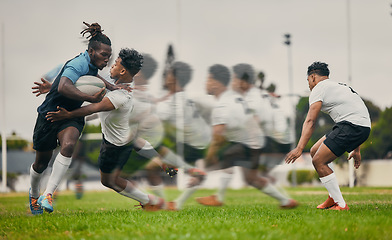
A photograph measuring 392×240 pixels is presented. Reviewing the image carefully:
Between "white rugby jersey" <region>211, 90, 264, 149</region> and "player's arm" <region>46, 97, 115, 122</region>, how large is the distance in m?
1.76

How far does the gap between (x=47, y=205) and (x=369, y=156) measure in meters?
25.5

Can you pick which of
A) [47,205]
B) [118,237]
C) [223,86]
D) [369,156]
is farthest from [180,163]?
[369,156]

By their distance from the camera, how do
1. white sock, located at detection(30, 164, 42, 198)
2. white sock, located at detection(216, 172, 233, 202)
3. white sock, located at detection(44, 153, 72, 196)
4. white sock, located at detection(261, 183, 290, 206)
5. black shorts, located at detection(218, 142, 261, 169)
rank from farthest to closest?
white sock, located at detection(216, 172, 233, 202), black shorts, located at detection(218, 142, 261, 169), white sock, located at detection(261, 183, 290, 206), white sock, located at detection(30, 164, 42, 198), white sock, located at detection(44, 153, 72, 196)

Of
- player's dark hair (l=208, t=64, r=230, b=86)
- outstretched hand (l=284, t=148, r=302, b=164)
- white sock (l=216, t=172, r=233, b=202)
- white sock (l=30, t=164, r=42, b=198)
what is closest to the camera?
outstretched hand (l=284, t=148, r=302, b=164)

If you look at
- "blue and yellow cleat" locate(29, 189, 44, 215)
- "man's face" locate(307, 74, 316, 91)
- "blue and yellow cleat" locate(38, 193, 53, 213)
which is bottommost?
"blue and yellow cleat" locate(29, 189, 44, 215)

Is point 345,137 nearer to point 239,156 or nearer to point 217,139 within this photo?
point 239,156

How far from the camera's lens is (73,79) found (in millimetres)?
5621

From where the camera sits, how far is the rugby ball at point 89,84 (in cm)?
578

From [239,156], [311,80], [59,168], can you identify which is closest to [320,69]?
[311,80]

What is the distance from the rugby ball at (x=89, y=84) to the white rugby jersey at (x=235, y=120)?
178 cm

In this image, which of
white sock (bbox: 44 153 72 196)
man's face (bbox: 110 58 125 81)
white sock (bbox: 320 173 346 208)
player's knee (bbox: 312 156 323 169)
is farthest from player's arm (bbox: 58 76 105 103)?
white sock (bbox: 320 173 346 208)

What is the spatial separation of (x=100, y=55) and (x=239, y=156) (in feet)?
8.19

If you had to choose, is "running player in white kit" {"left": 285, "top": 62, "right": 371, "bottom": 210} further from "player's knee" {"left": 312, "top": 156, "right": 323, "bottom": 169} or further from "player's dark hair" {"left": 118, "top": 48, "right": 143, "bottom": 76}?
"player's dark hair" {"left": 118, "top": 48, "right": 143, "bottom": 76}

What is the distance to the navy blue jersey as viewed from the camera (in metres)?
5.70
